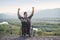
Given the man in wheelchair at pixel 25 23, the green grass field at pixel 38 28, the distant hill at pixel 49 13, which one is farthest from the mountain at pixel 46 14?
the man in wheelchair at pixel 25 23

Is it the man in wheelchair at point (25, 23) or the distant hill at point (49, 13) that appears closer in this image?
the man in wheelchair at point (25, 23)

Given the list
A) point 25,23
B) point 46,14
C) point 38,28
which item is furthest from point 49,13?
point 25,23

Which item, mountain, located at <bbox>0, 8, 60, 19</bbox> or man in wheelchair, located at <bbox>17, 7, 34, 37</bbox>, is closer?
man in wheelchair, located at <bbox>17, 7, 34, 37</bbox>

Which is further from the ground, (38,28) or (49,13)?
(49,13)

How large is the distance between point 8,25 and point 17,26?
0.21 meters

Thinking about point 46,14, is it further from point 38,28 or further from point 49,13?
point 38,28

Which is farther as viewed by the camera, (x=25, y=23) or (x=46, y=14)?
(x=46, y=14)

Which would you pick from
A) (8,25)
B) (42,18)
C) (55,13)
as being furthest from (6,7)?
(55,13)

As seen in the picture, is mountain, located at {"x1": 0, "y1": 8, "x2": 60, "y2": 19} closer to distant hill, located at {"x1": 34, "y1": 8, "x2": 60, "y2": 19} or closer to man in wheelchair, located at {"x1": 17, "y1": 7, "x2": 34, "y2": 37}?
distant hill, located at {"x1": 34, "y1": 8, "x2": 60, "y2": 19}

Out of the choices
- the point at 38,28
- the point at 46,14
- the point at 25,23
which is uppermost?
the point at 46,14

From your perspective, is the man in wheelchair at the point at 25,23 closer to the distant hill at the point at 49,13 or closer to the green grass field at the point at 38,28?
the green grass field at the point at 38,28

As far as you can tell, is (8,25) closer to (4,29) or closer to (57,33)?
(4,29)

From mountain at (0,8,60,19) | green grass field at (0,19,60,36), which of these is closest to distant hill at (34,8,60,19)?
mountain at (0,8,60,19)

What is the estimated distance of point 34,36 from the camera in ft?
10.8
